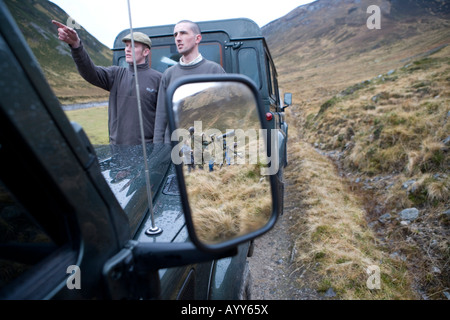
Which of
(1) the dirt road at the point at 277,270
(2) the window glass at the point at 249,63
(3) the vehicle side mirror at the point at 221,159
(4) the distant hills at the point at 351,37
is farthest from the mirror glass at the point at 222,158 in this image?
(4) the distant hills at the point at 351,37

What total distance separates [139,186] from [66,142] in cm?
79

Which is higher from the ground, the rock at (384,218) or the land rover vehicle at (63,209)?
the land rover vehicle at (63,209)

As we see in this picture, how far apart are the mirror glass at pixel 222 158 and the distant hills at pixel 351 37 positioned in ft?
144

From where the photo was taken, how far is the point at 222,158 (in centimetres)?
122

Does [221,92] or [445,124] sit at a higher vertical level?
[221,92]

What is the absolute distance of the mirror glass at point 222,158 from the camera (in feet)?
2.95

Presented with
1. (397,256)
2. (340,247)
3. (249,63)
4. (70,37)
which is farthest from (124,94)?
(397,256)

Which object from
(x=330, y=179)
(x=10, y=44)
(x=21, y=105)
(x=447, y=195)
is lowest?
(x=330, y=179)

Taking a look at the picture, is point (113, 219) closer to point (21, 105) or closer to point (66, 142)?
point (66, 142)

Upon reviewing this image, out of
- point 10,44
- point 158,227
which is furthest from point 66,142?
point 158,227

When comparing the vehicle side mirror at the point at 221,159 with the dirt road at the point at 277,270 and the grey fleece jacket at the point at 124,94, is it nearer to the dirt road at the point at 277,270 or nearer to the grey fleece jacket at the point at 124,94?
the grey fleece jacket at the point at 124,94

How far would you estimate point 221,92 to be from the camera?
980 millimetres
